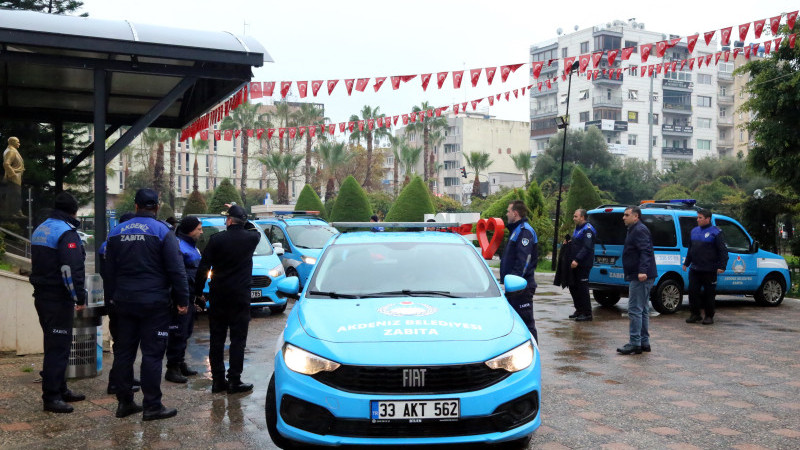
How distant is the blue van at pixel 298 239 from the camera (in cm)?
1622

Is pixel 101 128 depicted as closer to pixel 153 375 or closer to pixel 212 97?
pixel 212 97

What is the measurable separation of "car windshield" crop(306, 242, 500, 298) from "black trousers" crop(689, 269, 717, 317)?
726cm

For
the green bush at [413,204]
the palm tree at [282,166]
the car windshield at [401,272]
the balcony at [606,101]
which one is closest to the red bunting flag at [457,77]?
the car windshield at [401,272]

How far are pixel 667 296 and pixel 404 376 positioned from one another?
10633 mm

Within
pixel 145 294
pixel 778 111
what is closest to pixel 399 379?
pixel 145 294

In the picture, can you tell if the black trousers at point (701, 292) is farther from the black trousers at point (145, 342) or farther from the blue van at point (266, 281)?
the black trousers at point (145, 342)

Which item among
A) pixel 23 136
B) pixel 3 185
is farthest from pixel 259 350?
pixel 23 136

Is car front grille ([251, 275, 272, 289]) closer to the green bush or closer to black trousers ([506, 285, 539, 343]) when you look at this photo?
black trousers ([506, 285, 539, 343])

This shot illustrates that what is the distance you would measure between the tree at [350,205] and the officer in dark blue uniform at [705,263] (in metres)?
25.3

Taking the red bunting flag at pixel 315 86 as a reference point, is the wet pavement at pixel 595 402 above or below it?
below

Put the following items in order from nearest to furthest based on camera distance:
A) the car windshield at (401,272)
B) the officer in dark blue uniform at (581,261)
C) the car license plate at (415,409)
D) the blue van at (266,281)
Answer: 1. the car license plate at (415,409)
2. the car windshield at (401,272)
3. the officer in dark blue uniform at (581,261)
4. the blue van at (266,281)

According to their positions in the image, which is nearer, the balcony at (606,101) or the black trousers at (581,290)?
the black trousers at (581,290)

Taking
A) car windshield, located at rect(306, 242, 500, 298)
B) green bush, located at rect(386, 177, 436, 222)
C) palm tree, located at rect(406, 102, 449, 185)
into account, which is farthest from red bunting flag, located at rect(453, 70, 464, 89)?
palm tree, located at rect(406, 102, 449, 185)

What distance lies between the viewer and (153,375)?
6223 millimetres
